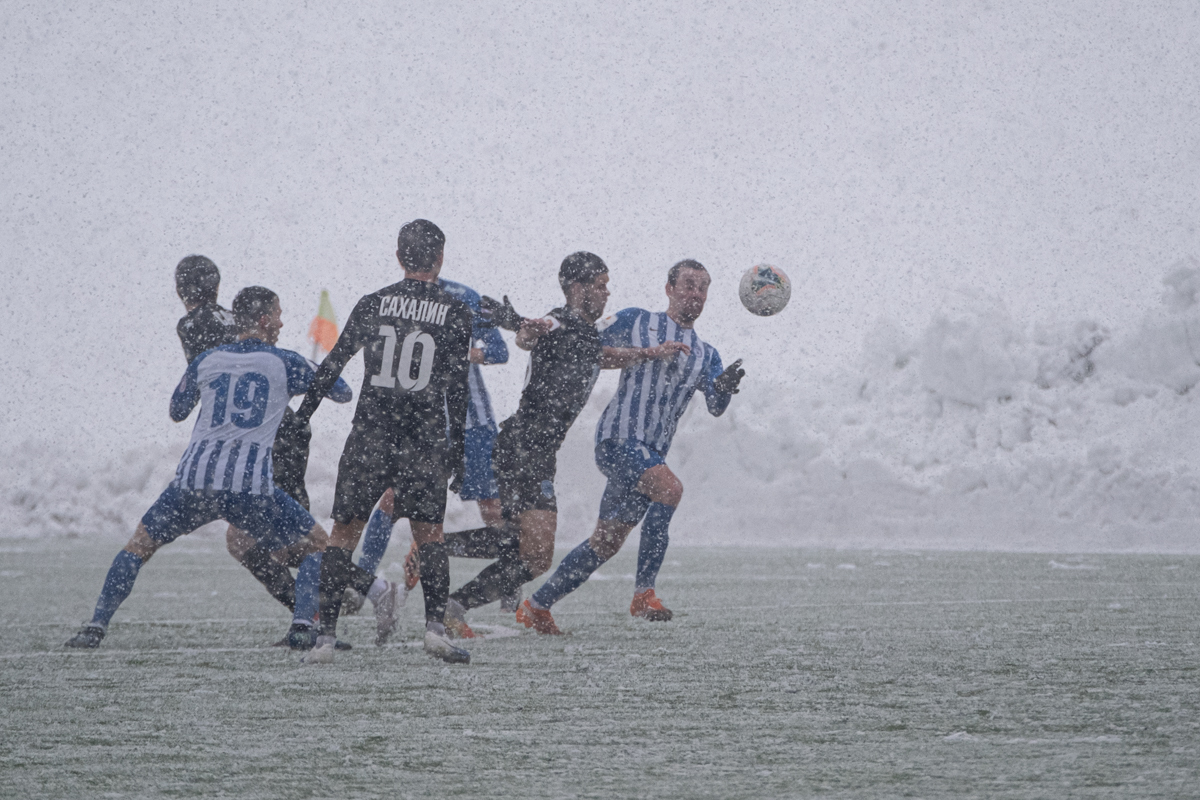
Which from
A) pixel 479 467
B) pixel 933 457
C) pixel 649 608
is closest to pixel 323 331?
pixel 479 467

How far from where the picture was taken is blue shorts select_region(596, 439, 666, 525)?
6246 mm

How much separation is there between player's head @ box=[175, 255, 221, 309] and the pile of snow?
1289 centimetres

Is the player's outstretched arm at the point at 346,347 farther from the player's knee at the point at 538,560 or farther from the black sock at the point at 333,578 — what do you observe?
the player's knee at the point at 538,560

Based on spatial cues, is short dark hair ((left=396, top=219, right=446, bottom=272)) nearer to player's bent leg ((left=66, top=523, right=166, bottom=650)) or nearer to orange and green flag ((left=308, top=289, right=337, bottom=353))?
player's bent leg ((left=66, top=523, right=166, bottom=650))

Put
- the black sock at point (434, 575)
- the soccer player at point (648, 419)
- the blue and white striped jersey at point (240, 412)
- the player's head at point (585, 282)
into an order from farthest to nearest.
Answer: the soccer player at point (648, 419) → the player's head at point (585, 282) → the blue and white striped jersey at point (240, 412) → the black sock at point (434, 575)

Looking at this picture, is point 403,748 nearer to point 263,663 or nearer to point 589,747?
point 589,747

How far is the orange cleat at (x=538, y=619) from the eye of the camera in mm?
5715

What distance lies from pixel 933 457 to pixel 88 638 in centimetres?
1651

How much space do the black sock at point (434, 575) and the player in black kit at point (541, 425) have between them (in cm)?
95

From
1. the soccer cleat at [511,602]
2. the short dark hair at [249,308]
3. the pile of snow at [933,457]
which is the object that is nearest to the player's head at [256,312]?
the short dark hair at [249,308]

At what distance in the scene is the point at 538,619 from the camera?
19.0 feet

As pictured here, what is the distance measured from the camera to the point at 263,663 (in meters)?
4.55

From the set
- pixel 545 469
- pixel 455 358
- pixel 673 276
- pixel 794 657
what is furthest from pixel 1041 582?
pixel 455 358

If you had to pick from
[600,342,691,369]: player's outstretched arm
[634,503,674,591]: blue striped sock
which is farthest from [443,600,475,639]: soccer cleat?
[600,342,691,369]: player's outstretched arm
